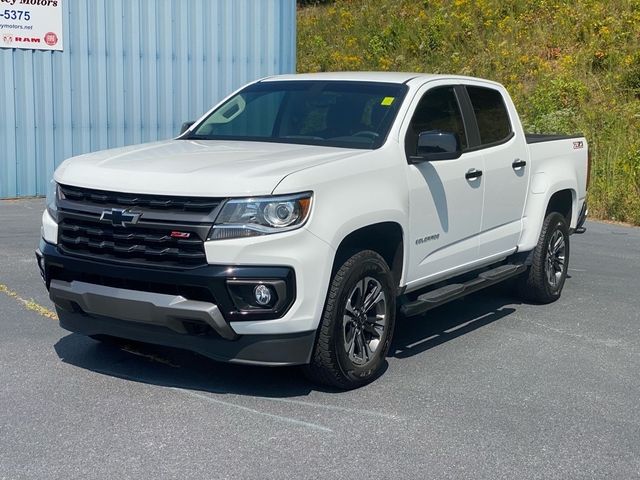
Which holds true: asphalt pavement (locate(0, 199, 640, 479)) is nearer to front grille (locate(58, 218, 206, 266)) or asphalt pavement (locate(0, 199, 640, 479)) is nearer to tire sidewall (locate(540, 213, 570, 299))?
tire sidewall (locate(540, 213, 570, 299))

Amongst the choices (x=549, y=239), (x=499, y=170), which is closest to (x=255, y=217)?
(x=499, y=170)

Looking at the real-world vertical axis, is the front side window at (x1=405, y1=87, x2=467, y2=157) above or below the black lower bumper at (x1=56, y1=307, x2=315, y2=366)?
above

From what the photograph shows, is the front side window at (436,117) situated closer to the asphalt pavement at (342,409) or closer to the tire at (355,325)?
the tire at (355,325)

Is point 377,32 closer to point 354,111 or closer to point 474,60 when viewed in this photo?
point 474,60

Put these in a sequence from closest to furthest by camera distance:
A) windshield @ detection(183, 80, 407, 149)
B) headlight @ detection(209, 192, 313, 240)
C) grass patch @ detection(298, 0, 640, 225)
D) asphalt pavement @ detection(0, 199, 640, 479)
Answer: asphalt pavement @ detection(0, 199, 640, 479)
headlight @ detection(209, 192, 313, 240)
windshield @ detection(183, 80, 407, 149)
grass patch @ detection(298, 0, 640, 225)

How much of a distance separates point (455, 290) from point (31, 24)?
32.3 ft

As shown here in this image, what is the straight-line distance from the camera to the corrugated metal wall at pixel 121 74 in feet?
47.3

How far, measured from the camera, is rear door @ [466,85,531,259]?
7223 mm

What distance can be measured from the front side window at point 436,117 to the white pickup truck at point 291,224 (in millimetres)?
15

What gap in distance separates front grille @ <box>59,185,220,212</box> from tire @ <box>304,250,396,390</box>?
2.93 feet

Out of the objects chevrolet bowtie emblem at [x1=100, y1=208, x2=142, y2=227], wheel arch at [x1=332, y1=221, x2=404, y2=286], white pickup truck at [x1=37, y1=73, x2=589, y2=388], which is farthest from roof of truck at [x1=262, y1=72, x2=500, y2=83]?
chevrolet bowtie emblem at [x1=100, y1=208, x2=142, y2=227]

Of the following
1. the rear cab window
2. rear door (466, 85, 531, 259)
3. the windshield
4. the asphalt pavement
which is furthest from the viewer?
the rear cab window

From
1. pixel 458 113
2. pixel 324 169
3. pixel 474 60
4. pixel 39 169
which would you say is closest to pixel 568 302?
pixel 458 113

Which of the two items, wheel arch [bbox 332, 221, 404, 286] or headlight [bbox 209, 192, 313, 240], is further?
wheel arch [bbox 332, 221, 404, 286]
